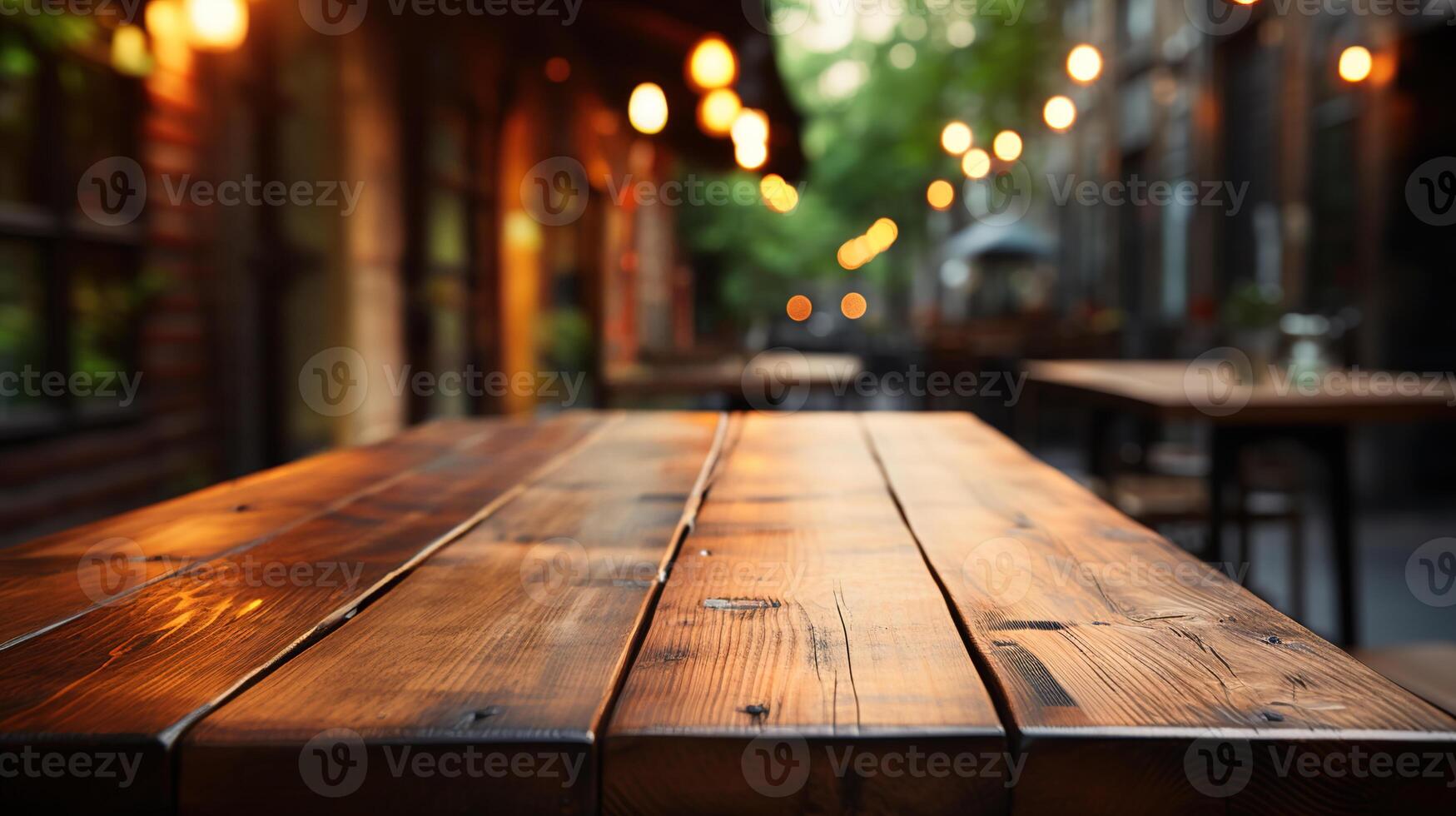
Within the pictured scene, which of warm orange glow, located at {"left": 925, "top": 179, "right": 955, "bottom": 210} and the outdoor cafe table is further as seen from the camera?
warm orange glow, located at {"left": 925, "top": 179, "right": 955, "bottom": 210}

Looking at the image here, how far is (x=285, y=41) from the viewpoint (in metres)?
3.79

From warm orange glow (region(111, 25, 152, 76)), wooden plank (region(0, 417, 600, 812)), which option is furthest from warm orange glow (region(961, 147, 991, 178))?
wooden plank (region(0, 417, 600, 812))

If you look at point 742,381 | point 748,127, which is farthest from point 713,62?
point 742,381

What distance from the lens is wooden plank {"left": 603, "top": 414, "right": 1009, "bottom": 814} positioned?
0.70 meters

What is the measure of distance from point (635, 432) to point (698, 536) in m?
1.17

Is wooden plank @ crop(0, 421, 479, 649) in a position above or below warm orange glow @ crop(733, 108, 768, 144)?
below

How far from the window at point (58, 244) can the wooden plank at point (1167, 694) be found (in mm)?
2545

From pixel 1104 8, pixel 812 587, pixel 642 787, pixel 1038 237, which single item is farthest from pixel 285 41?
pixel 1038 237

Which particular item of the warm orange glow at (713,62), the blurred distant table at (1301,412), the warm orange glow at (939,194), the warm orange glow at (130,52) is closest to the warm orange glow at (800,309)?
the warm orange glow at (939,194)

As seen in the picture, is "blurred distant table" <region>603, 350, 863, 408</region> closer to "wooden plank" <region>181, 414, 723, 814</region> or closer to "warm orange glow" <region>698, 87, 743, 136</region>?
"warm orange glow" <region>698, 87, 743, 136</region>

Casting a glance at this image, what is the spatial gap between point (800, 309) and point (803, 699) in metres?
24.9

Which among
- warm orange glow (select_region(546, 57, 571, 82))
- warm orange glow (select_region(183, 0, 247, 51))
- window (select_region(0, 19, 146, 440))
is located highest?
warm orange glow (select_region(546, 57, 571, 82))

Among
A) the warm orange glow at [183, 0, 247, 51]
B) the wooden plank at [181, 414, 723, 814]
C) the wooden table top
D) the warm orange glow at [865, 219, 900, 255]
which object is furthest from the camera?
the warm orange glow at [865, 219, 900, 255]

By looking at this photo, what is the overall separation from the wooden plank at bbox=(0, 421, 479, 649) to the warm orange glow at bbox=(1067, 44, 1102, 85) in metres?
4.03
